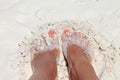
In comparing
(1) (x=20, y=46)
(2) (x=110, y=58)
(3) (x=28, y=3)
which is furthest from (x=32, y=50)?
(2) (x=110, y=58)

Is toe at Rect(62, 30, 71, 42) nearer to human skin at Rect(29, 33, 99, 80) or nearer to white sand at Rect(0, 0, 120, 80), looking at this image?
human skin at Rect(29, 33, 99, 80)

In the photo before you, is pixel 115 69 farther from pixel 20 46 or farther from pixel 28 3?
pixel 28 3

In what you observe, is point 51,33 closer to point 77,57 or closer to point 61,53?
point 61,53

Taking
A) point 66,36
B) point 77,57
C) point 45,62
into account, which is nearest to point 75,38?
point 66,36

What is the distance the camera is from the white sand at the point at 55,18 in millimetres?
2057

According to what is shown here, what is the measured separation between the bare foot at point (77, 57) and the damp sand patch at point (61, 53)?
5cm

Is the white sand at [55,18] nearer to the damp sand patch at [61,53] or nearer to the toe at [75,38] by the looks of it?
the damp sand patch at [61,53]

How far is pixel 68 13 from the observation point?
7.34 ft

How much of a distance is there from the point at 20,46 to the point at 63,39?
12.0 inches

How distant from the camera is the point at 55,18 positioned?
7.22ft

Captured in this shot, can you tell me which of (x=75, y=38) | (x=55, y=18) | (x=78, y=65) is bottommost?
(x=78, y=65)

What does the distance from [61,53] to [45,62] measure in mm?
185

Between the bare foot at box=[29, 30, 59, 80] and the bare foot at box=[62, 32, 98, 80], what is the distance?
0.08 m

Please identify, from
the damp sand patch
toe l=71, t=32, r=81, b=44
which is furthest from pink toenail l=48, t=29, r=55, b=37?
toe l=71, t=32, r=81, b=44
